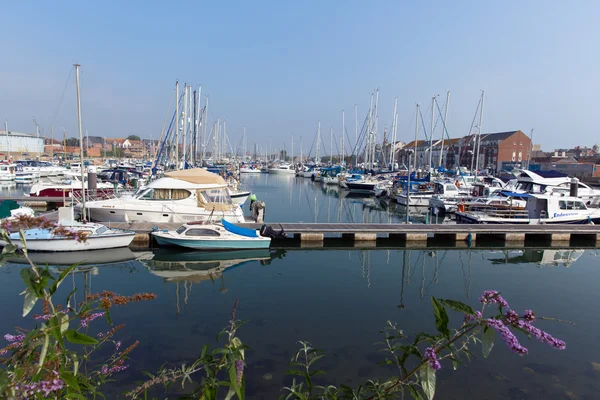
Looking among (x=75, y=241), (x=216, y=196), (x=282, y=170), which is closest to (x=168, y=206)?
(x=216, y=196)

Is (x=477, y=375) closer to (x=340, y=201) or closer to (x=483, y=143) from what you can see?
(x=340, y=201)

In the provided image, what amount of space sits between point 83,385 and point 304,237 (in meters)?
18.4

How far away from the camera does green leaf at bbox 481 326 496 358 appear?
2465mm

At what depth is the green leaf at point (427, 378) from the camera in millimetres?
2621

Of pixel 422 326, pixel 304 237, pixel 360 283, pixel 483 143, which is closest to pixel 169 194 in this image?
pixel 304 237

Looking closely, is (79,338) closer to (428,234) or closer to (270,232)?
(270,232)

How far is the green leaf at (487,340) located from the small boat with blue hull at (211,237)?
16385mm

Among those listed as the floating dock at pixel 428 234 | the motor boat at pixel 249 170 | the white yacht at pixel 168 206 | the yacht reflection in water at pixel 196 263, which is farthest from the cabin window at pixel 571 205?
the motor boat at pixel 249 170

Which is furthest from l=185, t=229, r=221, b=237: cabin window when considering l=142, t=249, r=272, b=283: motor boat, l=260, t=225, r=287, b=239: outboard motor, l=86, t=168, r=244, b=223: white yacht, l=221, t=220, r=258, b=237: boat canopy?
l=86, t=168, r=244, b=223: white yacht

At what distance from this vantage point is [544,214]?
2525cm

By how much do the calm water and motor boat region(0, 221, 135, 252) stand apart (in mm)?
452

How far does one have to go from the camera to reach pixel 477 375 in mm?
8406

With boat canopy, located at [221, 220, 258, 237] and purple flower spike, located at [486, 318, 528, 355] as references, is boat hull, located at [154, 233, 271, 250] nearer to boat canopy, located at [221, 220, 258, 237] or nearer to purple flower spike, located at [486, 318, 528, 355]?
boat canopy, located at [221, 220, 258, 237]

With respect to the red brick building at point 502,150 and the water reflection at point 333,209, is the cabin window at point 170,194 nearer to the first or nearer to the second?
the water reflection at point 333,209
